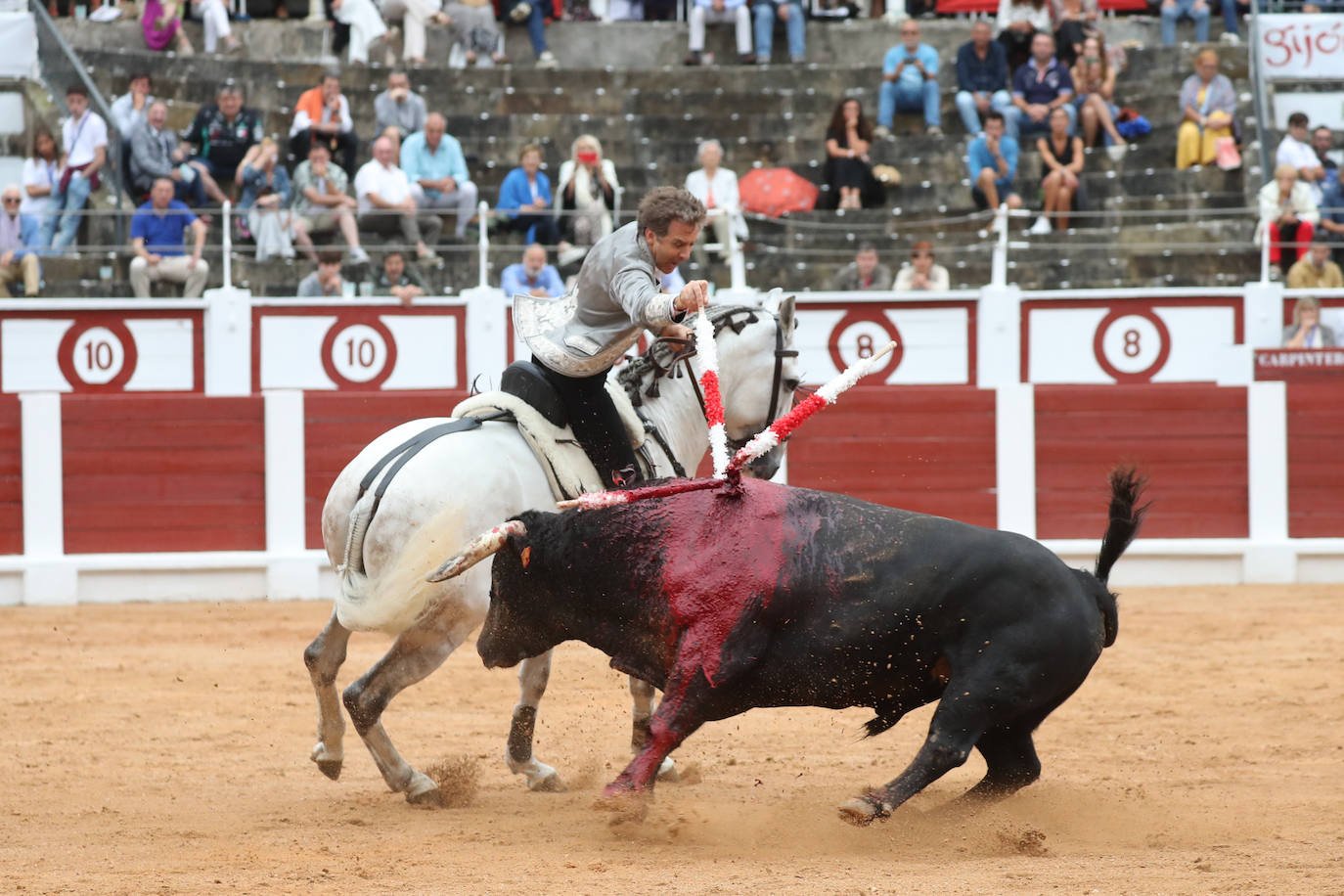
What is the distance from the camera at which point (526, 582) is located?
15.0ft

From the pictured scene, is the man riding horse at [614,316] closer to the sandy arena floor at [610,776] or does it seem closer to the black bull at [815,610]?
the black bull at [815,610]

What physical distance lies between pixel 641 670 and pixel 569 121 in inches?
426

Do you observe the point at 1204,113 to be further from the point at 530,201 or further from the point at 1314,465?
the point at 530,201

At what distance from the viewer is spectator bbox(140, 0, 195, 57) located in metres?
15.0

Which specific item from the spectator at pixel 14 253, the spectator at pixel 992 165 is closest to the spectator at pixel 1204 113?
the spectator at pixel 992 165

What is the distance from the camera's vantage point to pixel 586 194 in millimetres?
12188

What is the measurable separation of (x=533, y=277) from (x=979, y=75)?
190 inches

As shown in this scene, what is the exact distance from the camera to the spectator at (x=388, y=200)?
12477 mm

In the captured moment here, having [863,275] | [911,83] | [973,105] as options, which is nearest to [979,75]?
[973,105]

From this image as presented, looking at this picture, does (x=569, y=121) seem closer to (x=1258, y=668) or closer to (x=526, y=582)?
(x=1258, y=668)

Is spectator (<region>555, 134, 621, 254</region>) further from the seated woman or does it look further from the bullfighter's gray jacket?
the bullfighter's gray jacket

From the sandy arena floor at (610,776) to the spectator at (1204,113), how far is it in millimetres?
5692

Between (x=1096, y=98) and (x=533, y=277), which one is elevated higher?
(x=1096, y=98)

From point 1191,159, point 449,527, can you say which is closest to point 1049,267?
point 1191,159
